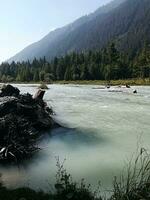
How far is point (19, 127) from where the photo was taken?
1950 cm

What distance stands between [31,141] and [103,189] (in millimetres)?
7755

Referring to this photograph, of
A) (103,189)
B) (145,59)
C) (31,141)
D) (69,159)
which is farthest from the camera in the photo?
(145,59)

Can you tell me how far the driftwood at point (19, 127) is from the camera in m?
16.7

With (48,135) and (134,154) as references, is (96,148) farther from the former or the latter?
(48,135)

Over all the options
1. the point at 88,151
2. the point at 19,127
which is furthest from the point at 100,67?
the point at 88,151

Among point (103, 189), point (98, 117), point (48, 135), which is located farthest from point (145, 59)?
point (103, 189)

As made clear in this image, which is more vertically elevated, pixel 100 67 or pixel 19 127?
pixel 100 67

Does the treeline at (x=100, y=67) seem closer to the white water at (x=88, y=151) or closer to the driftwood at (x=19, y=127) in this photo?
the white water at (x=88, y=151)

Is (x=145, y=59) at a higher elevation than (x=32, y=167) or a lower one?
higher

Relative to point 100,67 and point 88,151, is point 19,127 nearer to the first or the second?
point 88,151

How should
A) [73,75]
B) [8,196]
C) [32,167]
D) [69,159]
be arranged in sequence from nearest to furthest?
[8,196] → [32,167] → [69,159] → [73,75]

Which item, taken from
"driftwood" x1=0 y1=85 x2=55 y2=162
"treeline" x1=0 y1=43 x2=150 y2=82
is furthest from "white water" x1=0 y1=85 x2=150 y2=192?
"treeline" x1=0 y1=43 x2=150 y2=82

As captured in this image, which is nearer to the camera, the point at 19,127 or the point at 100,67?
the point at 19,127

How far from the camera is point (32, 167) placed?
50.3ft
